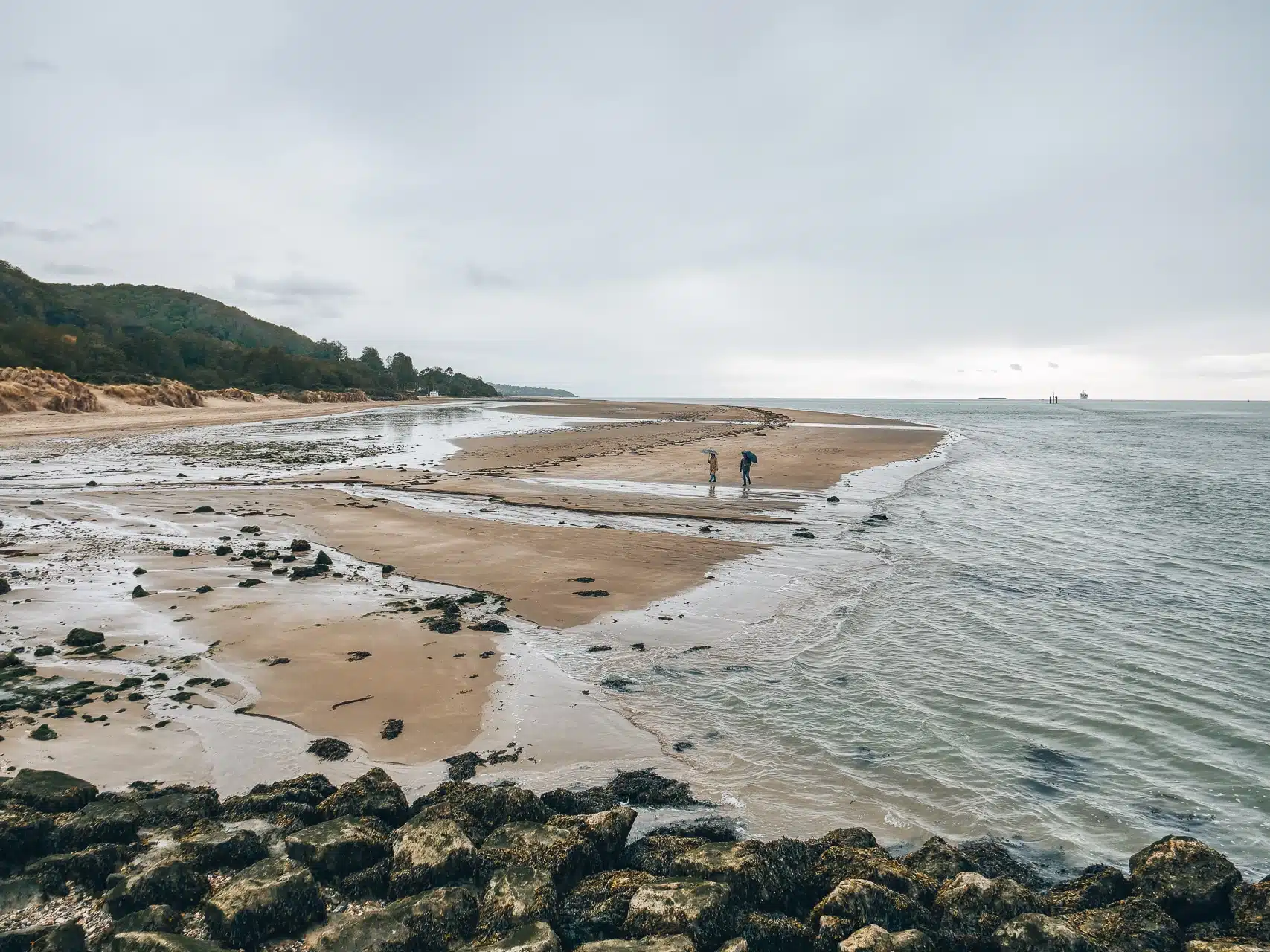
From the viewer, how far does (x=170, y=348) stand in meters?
91.9

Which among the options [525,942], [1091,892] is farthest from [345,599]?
[1091,892]

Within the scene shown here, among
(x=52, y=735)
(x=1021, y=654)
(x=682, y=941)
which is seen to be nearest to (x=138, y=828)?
(x=52, y=735)

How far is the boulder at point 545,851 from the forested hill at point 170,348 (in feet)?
262

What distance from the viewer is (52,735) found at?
746cm

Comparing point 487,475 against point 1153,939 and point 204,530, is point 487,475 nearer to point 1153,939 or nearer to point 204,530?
point 204,530

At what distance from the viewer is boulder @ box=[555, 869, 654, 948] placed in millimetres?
4910

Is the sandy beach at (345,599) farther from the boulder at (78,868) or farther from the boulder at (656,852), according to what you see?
the boulder at (656,852)

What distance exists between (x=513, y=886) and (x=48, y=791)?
4319mm

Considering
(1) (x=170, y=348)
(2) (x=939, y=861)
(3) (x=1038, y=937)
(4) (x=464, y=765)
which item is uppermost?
(1) (x=170, y=348)

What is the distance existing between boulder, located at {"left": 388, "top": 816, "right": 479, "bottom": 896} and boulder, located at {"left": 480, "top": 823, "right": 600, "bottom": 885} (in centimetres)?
17

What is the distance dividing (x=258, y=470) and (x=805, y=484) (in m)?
23.5

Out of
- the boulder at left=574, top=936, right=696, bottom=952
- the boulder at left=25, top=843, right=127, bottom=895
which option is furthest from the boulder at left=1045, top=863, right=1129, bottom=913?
the boulder at left=25, top=843, right=127, bottom=895

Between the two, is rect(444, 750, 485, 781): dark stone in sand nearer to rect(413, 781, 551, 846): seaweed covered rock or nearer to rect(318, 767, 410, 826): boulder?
rect(413, 781, 551, 846): seaweed covered rock

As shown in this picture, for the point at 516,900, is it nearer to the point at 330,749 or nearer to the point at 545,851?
the point at 545,851
